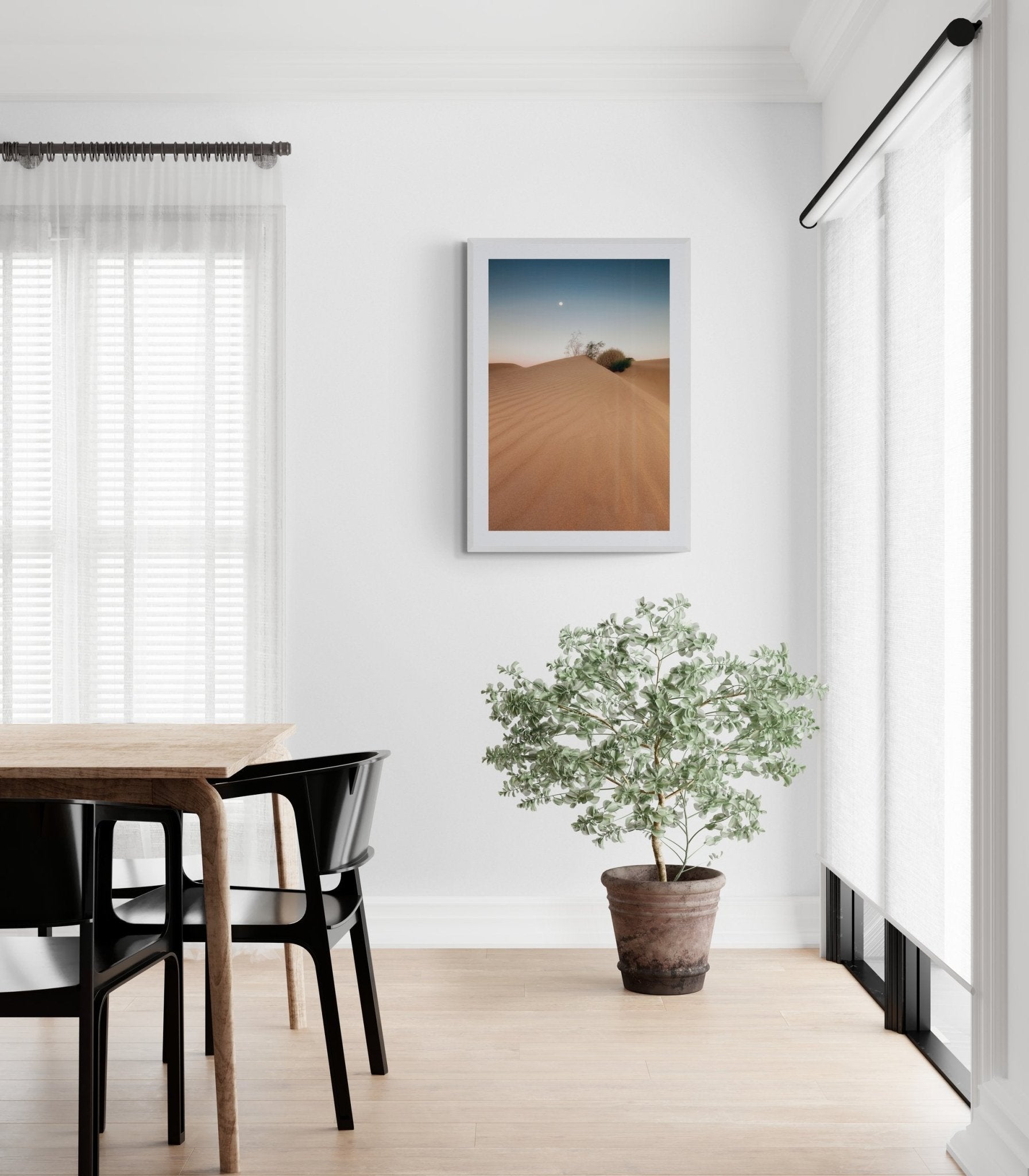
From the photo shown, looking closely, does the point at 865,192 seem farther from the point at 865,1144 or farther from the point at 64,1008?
the point at 64,1008

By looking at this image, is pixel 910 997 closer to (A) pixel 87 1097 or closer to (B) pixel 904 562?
(B) pixel 904 562

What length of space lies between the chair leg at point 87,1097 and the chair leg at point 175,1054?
0.30 m

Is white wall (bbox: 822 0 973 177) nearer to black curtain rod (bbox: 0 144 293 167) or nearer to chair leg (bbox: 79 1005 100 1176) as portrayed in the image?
black curtain rod (bbox: 0 144 293 167)

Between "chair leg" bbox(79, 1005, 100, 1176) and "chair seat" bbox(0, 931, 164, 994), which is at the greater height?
"chair seat" bbox(0, 931, 164, 994)

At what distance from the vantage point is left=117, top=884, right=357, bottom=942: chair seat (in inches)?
86.7

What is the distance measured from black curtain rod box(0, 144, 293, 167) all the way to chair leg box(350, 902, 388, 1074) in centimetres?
233

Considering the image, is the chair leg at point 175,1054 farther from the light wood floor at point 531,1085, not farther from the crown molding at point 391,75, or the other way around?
the crown molding at point 391,75

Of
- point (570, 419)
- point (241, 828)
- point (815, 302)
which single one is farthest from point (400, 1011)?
point (815, 302)

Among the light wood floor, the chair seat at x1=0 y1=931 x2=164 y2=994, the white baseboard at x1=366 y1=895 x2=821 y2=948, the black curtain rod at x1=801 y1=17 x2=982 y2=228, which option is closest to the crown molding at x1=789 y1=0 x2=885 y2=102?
the black curtain rod at x1=801 y1=17 x2=982 y2=228

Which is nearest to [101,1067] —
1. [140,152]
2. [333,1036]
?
[333,1036]

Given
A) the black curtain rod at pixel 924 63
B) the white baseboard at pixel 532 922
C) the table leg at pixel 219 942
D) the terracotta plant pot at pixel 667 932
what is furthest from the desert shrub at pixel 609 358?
the table leg at pixel 219 942

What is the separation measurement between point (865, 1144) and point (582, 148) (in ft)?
9.41

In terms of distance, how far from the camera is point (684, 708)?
9.41 ft

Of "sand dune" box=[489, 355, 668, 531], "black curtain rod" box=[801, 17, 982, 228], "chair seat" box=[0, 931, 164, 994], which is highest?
"black curtain rod" box=[801, 17, 982, 228]
